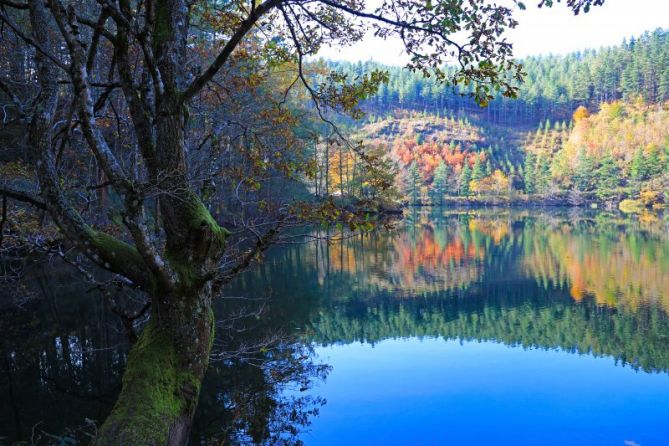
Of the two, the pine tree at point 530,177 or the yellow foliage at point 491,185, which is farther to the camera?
the yellow foliage at point 491,185

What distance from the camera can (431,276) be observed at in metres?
25.2

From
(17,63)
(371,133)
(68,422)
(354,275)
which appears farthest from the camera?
(371,133)

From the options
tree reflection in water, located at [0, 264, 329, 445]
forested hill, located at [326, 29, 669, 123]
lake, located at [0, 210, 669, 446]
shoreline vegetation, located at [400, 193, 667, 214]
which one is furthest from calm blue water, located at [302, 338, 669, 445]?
forested hill, located at [326, 29, 669, 123]

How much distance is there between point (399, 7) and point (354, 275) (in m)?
20.7

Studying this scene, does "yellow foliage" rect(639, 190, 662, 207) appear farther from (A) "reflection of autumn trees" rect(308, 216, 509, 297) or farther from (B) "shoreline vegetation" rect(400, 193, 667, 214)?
(A) "reflection of autumn trees" rect(308, 216, 509, 297)

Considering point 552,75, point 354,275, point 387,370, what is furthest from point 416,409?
point 552,75

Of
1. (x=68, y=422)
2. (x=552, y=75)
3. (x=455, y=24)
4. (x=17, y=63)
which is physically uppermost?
(x=552, y=75)

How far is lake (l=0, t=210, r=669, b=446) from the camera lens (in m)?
9.79

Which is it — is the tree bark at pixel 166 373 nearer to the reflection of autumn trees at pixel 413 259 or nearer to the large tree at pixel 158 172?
the large tree at pixel 158 172

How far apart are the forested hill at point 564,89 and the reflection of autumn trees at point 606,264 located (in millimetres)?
89743

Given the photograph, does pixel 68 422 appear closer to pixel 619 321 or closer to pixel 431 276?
pixel 619 321

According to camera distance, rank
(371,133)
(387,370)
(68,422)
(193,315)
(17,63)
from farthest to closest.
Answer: (371,133) → (17,63) → (387,370) → (68,422) → (193,315)

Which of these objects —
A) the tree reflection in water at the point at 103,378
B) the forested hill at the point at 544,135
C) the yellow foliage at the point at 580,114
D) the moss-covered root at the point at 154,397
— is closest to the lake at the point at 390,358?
the tree reflection in water at the point at 103,378

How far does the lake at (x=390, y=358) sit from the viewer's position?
9.79 meters
